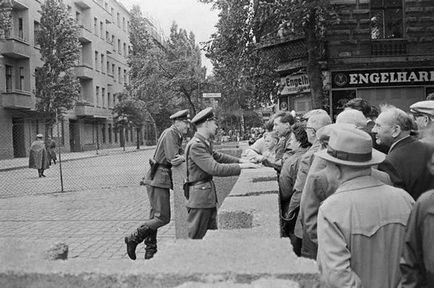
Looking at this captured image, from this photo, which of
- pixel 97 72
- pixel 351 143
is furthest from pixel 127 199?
pixel 97 72

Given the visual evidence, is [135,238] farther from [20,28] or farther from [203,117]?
[20,28]

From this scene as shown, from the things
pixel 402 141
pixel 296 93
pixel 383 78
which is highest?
pixel 383 78

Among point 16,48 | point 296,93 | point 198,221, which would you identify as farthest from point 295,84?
point 16,48

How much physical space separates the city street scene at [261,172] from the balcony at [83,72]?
12557 millimetres

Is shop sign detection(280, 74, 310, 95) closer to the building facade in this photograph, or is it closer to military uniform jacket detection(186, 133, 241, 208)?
the building facade

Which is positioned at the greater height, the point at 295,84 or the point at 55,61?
the point at 55,61

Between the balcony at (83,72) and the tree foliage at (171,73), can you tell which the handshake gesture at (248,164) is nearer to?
the tree foliage at (171,73)

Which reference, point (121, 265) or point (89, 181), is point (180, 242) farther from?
point (89, 181)

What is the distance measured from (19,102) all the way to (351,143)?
3497cm

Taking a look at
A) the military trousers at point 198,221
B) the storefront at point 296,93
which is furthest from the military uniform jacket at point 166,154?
the storefront at point 296,93

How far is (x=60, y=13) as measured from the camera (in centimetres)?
3609

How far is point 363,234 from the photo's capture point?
2.41 meters

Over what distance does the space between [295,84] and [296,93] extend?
1.08ft

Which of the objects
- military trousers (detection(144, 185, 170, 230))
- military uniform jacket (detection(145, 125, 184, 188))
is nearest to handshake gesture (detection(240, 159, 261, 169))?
military uniform jacket (detection(145, 125, 184, 188))
